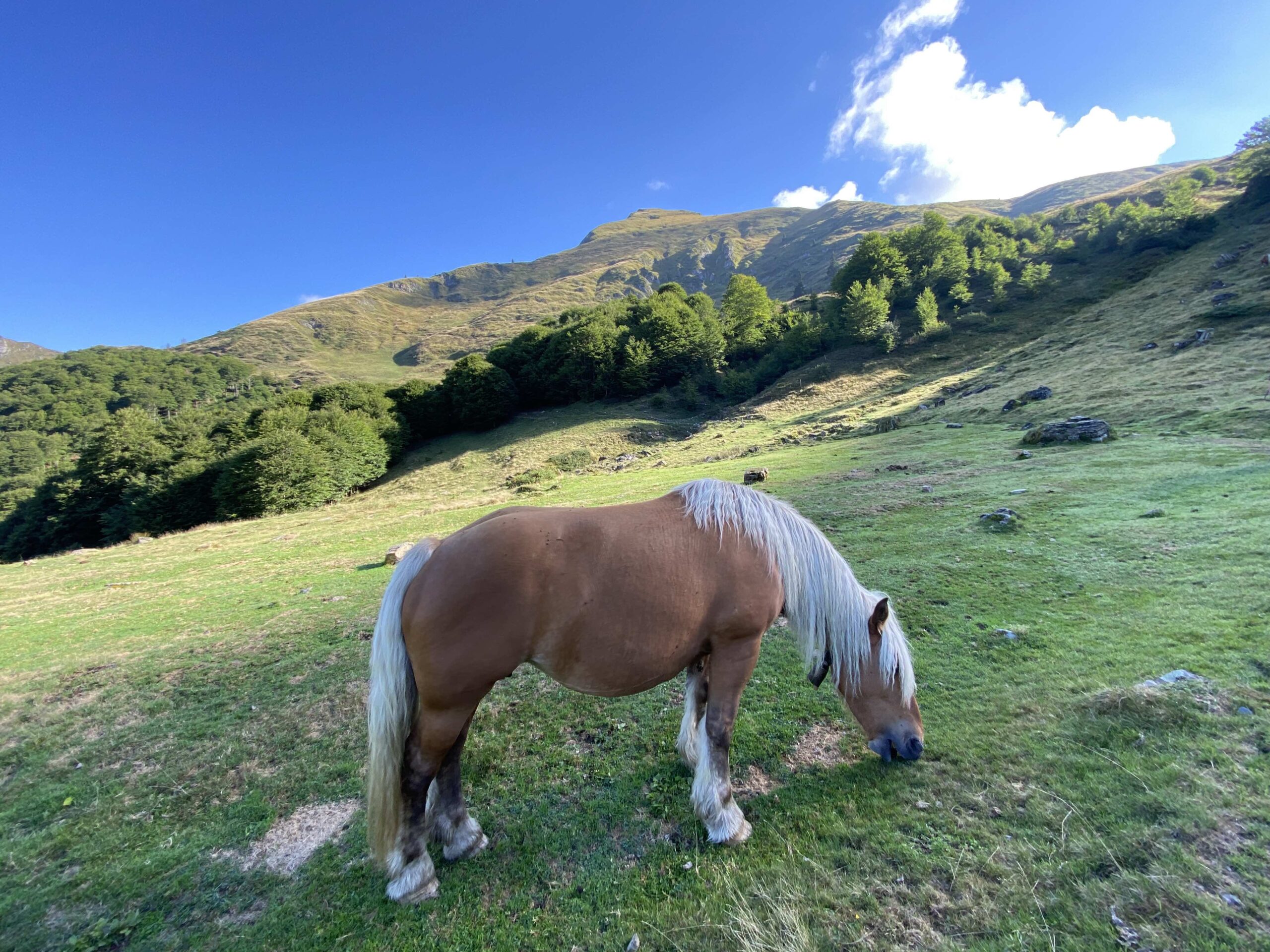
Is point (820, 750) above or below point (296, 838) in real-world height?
below

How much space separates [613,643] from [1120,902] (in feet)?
9.22

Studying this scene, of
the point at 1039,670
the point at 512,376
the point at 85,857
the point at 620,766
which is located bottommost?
the point at 1039,670

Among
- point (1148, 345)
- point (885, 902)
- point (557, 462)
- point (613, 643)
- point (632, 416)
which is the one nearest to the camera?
point (885, 902)

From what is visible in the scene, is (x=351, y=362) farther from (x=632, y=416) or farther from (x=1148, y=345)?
(x=1148, y=345)

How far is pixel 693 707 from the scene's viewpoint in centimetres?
388

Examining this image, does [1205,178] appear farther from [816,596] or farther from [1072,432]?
[816,596]

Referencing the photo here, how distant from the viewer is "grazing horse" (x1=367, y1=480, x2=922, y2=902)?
2.88 metres

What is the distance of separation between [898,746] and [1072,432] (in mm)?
16286

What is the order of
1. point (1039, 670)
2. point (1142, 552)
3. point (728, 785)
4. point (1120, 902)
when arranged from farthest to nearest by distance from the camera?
point (1142, 552), point (1039, 670), point (728, 785), point (1120, 902)

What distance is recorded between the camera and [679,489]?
377 cm

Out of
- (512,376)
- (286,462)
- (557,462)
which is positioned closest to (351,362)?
(512,376)

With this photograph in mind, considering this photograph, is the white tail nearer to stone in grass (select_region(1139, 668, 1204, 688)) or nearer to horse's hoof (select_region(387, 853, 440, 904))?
horse's hoof (select_region(387, 853, 440, 904))

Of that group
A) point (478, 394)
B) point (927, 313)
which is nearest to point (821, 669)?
point (478, 394)

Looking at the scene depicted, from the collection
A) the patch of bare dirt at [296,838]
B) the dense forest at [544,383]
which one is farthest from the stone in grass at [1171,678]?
the dense forest at [544,383]
